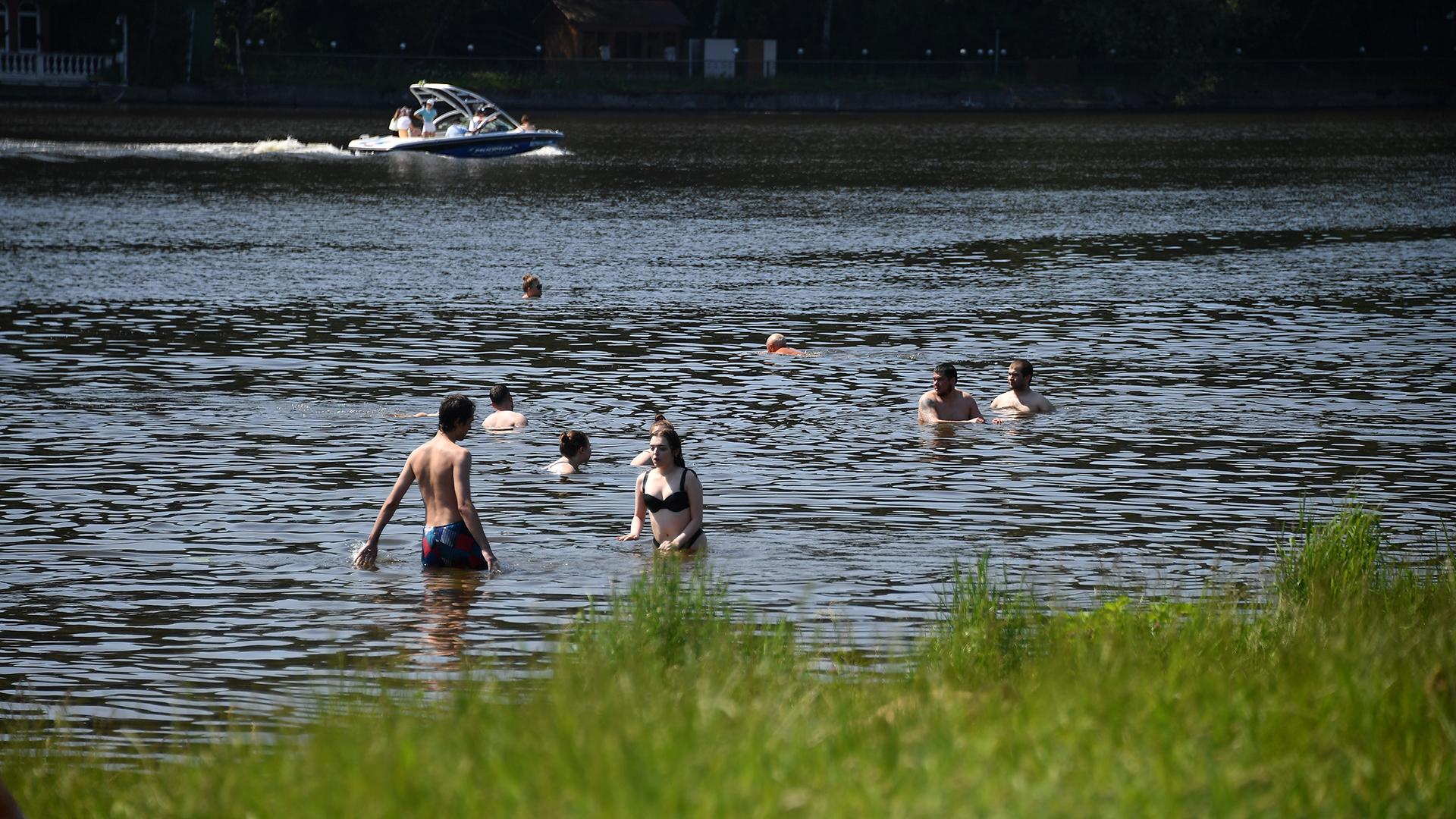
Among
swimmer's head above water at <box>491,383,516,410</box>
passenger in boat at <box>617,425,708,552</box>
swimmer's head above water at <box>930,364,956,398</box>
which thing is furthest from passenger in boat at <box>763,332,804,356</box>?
passenger in boat at <box>617,425,708,552</box>

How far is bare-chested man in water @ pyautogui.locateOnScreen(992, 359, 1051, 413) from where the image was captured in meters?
20.8

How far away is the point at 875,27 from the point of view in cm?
9644

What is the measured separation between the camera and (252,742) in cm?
823

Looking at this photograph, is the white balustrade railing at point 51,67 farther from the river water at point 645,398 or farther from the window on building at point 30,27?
the river water at point 645,398

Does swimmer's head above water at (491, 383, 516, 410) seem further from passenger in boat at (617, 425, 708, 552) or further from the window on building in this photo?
the window on building

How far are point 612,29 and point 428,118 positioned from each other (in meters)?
30.4

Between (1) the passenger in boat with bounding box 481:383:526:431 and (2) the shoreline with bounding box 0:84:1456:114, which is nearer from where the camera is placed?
(1) the passenger in boat with bounding box 481:383:526:431

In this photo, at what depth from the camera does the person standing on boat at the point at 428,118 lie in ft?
A: 218

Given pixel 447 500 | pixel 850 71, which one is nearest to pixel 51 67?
pixel 850 71

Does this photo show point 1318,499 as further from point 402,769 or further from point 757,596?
point 402,769

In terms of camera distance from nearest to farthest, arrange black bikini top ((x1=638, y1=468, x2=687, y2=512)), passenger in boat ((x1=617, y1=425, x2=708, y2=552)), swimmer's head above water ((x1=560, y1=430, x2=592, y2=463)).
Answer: passenger in boat ((x1=617, y1=425, x2=708, y2=552)), black bikini top ((x1=638, y1=468, x2=687, y2=512)), swimmer's head above water ((x1=560, y1=430, x2=592, y2=463))

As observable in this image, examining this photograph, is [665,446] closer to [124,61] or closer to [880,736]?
[880,736]

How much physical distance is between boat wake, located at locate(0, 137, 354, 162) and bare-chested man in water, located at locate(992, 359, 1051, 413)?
157 feet

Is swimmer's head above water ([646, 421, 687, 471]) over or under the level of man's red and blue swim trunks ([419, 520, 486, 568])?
over
